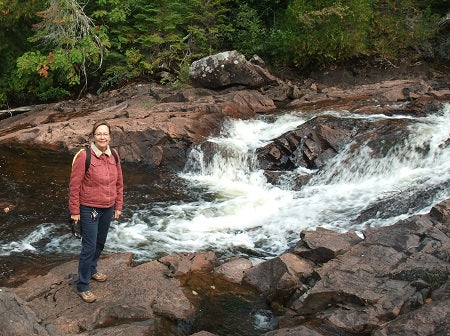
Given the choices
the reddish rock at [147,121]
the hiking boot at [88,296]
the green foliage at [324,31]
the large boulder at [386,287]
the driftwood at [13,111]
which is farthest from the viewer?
the driftwood at [13,111]

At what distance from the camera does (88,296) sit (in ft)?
17.8

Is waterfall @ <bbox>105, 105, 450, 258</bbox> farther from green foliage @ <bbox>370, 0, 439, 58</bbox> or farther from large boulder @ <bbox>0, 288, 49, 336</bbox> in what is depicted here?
green foliage @ <bbox>370, 0, 439, 58</bbox>

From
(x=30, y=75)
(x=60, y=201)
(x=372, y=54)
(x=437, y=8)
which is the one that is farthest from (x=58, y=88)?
(x=437, y=8)

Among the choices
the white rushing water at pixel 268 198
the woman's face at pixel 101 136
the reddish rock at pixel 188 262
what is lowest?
the white rushing water at pixel 268 198

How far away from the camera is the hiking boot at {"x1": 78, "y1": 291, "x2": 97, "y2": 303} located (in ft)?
17.7

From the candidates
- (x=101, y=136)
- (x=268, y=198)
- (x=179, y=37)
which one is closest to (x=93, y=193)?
(x=101, y=136)

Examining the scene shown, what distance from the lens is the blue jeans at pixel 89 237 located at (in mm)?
5223

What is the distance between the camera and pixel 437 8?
18.7 metres

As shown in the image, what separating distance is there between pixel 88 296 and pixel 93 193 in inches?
49.5

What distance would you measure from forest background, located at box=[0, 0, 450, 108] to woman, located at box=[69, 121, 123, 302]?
40.5ft

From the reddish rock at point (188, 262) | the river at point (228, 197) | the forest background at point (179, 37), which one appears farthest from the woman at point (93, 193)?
the forest background at point (179, 37)

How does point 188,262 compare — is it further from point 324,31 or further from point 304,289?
point 324,31

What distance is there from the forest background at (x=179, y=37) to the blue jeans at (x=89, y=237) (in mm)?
12311

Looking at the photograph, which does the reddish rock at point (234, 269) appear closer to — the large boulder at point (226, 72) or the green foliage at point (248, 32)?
the large boulder at point (226, 72)
